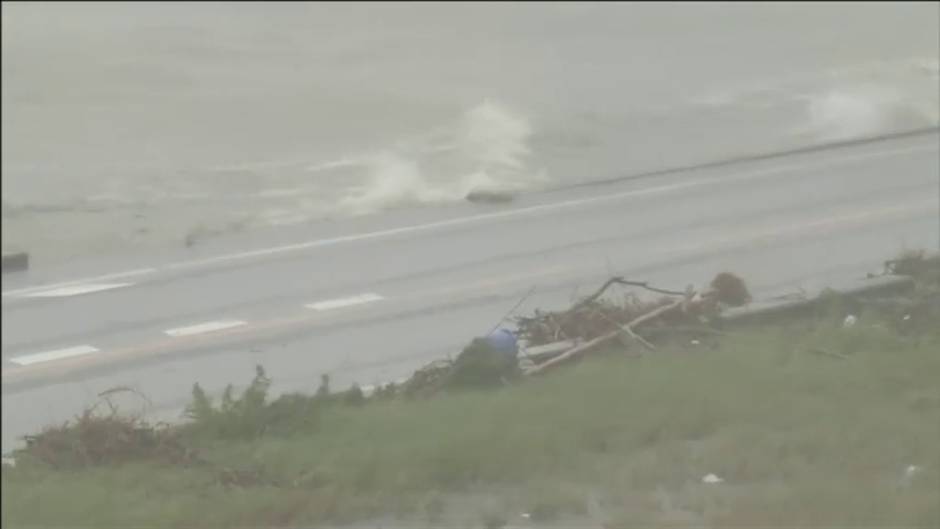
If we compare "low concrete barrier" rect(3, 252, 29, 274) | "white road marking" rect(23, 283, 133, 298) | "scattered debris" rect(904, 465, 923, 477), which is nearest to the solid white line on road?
"white road marking" rect(23, 283, 133, 298)

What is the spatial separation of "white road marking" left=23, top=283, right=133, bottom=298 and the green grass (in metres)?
2.16

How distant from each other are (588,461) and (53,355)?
3321mm

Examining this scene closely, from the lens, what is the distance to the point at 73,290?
8898 millimetres

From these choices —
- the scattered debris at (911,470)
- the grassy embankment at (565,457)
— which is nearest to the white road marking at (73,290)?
the grassy embankment at (565,457)

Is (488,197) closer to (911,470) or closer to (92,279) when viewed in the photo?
(92,279)

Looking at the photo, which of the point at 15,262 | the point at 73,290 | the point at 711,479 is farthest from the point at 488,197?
the point at 711,479

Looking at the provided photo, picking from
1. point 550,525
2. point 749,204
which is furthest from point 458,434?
point 749,204

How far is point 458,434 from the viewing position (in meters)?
5.83

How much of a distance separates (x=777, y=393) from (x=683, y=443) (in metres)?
0.70

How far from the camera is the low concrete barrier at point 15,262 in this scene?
24.2ft

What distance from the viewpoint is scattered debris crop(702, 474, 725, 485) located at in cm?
540

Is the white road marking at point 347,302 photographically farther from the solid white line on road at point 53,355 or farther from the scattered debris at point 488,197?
the scattered debris at point 488,197

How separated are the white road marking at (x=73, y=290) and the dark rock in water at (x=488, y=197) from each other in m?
4.20

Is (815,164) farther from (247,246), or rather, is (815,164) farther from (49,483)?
(49,483)
